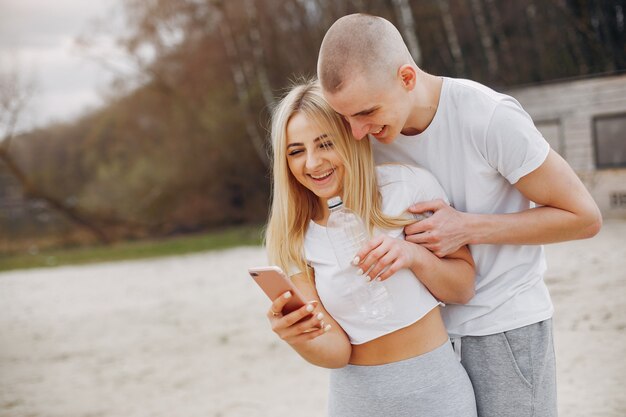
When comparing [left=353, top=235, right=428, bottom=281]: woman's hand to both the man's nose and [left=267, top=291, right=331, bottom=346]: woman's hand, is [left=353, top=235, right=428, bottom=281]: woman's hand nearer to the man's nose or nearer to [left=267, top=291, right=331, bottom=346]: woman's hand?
[left=267, top=291, right=331, bottom=346]: woman's hand

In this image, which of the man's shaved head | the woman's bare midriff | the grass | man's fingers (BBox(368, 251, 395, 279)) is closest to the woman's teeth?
the man's shaved head

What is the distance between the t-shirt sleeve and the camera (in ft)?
6.17

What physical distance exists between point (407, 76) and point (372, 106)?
158mm

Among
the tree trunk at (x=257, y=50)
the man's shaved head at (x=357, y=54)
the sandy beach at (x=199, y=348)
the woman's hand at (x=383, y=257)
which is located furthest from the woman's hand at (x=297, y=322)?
the tree trunk at (x=257, y=50)

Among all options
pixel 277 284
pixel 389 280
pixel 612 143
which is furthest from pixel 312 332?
pixel 612 143

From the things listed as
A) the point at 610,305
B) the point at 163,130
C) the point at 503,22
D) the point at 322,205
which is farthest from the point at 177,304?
the point at 163,130

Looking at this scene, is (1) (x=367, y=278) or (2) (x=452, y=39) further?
(2) (x=452, y=39)

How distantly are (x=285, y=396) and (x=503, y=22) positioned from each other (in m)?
10.5

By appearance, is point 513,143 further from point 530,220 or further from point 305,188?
point 305,188

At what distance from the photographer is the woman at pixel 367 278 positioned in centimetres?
191

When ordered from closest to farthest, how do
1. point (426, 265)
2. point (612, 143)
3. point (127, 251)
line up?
point (426, 265) → point (612, 143) → point (127, 251)

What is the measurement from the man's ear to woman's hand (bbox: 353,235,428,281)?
47 cm

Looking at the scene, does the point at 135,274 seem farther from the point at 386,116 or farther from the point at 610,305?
the point at 386,116

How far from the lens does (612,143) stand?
9984mm
